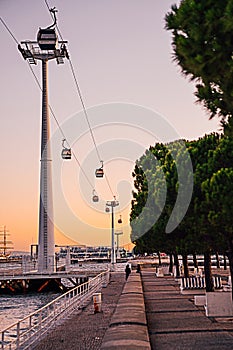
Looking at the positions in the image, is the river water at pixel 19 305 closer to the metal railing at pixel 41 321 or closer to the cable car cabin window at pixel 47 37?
the metal railing at pixel 41 321

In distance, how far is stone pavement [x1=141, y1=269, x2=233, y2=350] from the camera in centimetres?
1470

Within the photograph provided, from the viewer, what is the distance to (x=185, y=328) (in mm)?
17750

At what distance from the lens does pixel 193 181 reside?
1927 cm

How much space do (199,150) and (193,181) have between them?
1907mm

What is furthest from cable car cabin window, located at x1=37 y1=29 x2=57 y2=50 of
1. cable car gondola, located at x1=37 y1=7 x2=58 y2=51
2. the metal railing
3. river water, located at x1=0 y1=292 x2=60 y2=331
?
river water, located at x1=0 y1=292 x2=60 y2=331

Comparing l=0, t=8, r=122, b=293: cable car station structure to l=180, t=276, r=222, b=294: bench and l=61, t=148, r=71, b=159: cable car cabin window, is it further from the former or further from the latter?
l=180, t=276, r=222, b=294: bench

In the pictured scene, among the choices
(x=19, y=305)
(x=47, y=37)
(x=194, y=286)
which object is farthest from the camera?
(x=19, y=305)

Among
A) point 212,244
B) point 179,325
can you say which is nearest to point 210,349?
point 179,325

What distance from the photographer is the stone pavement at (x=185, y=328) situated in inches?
579

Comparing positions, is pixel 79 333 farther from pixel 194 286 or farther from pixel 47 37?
pixel 194 286

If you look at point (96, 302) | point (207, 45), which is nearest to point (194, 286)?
point (96, 302)

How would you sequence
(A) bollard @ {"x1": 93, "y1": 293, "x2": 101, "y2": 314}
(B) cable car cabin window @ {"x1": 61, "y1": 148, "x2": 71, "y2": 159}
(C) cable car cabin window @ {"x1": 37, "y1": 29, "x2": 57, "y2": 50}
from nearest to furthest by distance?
(C) cable car cabin window @ {"x1": 37, "y1": 29, "x2": 57, "y2": 50} → (A) bollard @ {"x1": 93, "y1": 293, "x2": 101, "y2": 314} → (B) cable car cabin window @ {"x1": 61, "y1": 148, "x2": 71, "y2": 159}

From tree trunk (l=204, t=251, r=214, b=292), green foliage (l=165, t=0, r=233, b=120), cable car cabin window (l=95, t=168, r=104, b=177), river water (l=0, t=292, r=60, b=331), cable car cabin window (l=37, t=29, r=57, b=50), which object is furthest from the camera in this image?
river water (l=0, t=292, r=60, b=331)

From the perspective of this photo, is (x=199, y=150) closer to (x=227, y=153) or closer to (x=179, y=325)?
(x=227, y=153)
